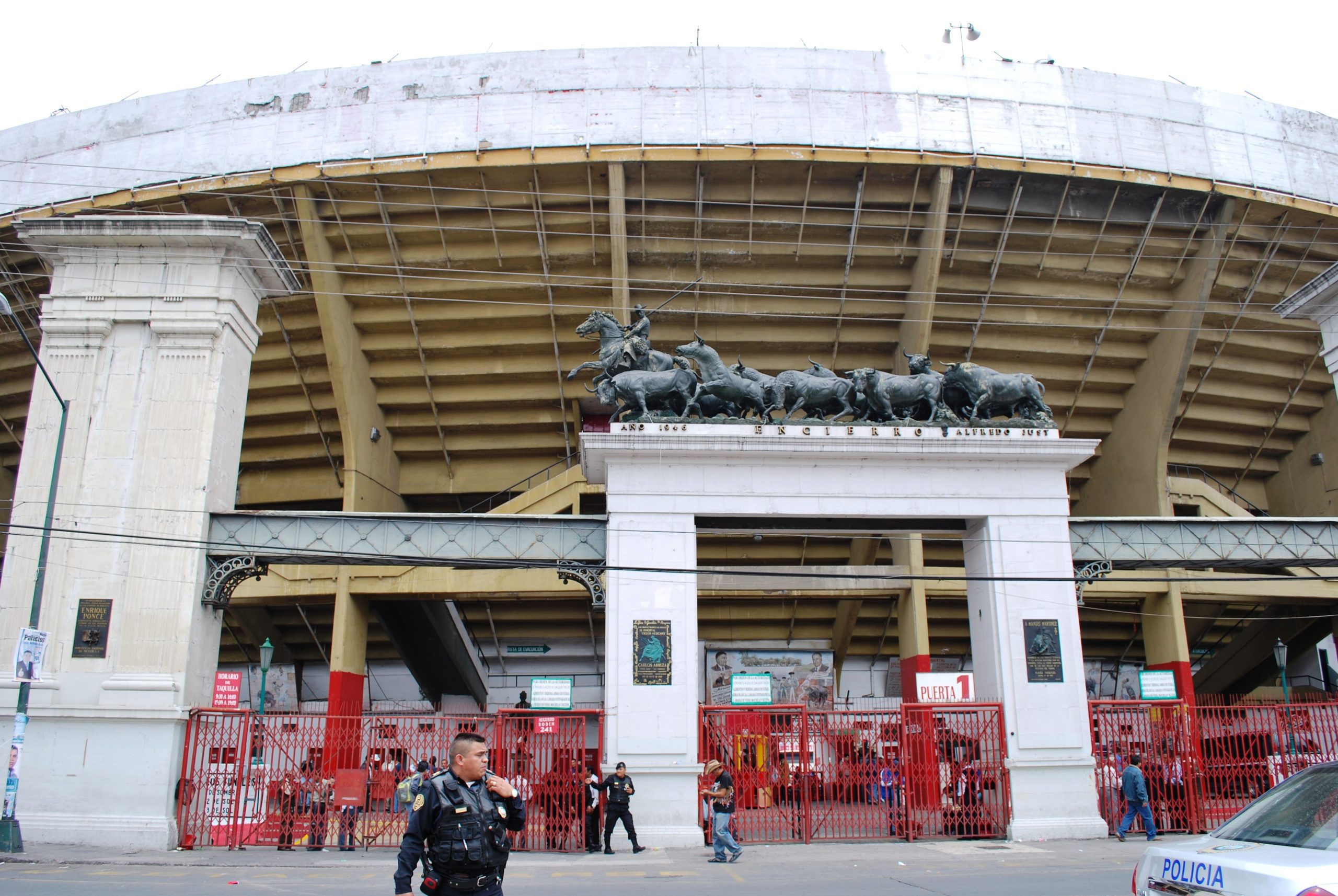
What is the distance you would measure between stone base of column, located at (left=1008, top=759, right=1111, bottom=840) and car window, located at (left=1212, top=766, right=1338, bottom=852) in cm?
1123

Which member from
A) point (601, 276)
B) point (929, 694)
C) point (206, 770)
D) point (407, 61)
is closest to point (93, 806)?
point (206, 770)

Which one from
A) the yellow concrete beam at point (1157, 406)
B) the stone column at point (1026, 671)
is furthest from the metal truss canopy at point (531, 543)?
the yellow concrete beam at point (1157, 406)

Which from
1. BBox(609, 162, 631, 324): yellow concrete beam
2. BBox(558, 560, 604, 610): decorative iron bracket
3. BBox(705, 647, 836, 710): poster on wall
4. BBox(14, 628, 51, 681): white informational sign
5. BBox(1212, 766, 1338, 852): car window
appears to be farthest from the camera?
BBox(705, 647, 836, 710): poster on wall

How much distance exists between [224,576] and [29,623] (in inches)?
119

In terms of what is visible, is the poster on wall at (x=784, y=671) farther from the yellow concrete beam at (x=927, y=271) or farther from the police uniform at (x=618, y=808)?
the police uniform at (x=618, y=808)

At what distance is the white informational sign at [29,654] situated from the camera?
14414 mm

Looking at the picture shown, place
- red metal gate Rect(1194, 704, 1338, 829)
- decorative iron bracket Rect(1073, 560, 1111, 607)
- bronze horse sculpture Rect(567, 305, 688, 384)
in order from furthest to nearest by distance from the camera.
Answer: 1. bronze horse sculpture Rect(567, 305, 688, 384)
2. decorative iron bracket Rect(1073, 560, 1111, 607)
3. red metal gate Rect(1194, 704, 1338, 829)

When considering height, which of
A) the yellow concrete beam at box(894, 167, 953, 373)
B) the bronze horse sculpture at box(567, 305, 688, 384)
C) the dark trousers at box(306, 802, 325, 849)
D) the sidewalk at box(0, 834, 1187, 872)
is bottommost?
the sidewalk at box(0, 834, 1187, 872)

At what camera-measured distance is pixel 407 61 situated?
24.9 meters

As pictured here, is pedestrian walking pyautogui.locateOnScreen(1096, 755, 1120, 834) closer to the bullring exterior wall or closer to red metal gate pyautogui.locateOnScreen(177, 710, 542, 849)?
red metal gate pyautogui.locateOnScreen(177, 710, 542, 849)

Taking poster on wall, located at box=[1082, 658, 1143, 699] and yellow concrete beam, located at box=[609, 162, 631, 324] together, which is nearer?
yellow concrete beam, located at box=[609, 162, 631, 324]

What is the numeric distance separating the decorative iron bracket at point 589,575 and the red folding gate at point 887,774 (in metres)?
2.87

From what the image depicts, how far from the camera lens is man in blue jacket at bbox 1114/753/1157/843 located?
1566 cm

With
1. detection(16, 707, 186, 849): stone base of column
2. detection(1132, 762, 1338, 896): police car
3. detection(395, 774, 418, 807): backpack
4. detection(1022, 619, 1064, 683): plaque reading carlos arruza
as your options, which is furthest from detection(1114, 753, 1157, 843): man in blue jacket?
detection(16, 707, 186, 849): stone base of column
